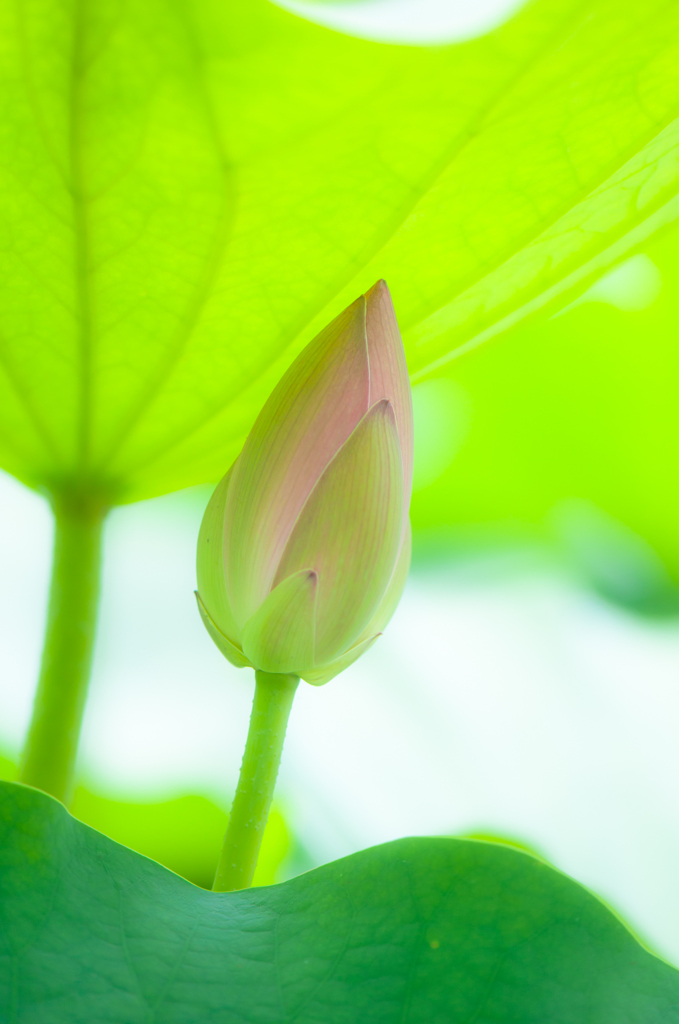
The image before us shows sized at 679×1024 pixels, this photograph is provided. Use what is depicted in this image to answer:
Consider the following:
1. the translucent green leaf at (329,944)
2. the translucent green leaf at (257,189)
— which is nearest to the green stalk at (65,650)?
the translucent green leaf at (257,189)

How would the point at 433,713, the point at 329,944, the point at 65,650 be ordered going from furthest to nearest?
the point at 433,713 < the point at 65,650 < the point at 329,944

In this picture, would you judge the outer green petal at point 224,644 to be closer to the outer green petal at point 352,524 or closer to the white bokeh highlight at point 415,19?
the outer green petal at point 352,524

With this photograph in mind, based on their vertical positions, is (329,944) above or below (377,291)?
below

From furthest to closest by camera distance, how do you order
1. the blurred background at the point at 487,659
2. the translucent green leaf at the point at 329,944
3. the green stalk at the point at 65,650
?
1. the blurred background at the point at 487,659
2. the green stalk at the point at 65,650
3. the translucent green leaf at the point at 329,944

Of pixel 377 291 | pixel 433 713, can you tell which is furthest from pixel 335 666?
pixel 433 713

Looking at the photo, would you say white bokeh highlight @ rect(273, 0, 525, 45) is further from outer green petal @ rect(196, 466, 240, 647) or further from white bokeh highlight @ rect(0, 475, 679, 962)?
white bokeh highlight @ rect(0, 475, 679, 962)

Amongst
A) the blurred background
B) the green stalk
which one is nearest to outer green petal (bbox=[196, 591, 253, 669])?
the green stalk

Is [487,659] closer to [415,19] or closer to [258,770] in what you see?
[258,770]
